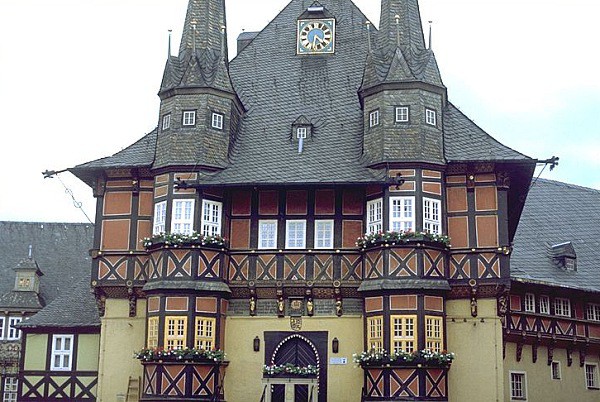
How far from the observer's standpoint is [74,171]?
35562mm

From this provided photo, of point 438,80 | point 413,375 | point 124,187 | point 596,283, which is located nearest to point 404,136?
point 438,80

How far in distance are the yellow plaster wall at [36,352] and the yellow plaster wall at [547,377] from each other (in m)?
20.1

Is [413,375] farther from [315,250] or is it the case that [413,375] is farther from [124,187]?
[124,187]

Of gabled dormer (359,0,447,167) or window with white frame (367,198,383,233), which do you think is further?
gabled dormer (359,0,447,167)

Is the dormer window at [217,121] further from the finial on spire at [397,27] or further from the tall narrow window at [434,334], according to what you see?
the tall narrow window at [434,334]

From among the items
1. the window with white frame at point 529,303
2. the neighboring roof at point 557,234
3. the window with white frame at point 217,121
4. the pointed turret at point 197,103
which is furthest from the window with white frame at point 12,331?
the window with white frame at point 529,303

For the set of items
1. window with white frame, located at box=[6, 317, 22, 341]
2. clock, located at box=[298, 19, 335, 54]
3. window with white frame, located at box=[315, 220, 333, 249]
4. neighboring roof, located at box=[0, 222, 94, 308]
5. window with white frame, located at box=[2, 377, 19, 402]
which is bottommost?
window with white frame, located at box=[2, 377, 19, 402]

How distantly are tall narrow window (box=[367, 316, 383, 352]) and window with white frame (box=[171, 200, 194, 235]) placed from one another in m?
6.84

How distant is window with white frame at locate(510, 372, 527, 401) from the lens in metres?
38.9

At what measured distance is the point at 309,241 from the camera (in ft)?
111

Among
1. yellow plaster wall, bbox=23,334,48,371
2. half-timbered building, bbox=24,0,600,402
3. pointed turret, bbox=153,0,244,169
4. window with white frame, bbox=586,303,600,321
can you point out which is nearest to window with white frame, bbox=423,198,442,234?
half-timbered building, bbox=24,0,600,402

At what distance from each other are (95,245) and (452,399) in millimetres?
13589

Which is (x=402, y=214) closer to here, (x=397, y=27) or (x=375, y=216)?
(x=375, y=216)

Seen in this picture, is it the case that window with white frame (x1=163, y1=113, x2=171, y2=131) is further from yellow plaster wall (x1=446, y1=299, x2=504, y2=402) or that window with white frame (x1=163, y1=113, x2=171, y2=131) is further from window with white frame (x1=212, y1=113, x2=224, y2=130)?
yellow plaster wall (x1=446, y1=299, x2=504, y2=402)
